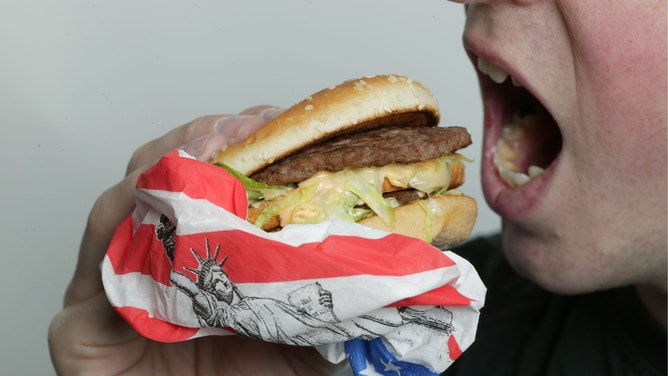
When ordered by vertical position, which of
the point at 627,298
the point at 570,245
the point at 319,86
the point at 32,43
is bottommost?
the point at 627,298

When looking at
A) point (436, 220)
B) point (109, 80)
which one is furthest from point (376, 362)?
point (109, 80)

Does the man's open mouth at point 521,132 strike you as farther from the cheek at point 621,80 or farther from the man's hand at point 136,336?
the man's hand at point 136,336

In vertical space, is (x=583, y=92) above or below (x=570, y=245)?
above

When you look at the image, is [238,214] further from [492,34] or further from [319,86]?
[319,86]

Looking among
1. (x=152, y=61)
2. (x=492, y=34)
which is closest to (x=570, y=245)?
(x=492, y=34)

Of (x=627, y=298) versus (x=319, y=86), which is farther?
(x=319, y=86)

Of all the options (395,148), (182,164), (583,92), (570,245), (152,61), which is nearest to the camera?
(182,164)

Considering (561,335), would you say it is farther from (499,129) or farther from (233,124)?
(233,124)

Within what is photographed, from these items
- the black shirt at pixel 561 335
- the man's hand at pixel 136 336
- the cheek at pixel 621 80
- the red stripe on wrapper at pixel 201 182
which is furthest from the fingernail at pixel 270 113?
the black shirt at pixel 561 335
